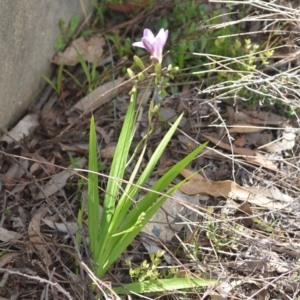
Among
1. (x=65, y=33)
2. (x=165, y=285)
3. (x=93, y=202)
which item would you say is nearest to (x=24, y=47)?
(x=65, y=33)

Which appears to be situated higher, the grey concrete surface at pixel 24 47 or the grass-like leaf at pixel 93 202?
the grey concrete surface at pixel 24 47

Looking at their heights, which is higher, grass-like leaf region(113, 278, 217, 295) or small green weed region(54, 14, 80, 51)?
small green weed region(54, 14, 80, 51)

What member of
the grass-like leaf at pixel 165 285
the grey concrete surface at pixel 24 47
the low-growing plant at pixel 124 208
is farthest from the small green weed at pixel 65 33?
the grass-like leaf at pixel 165 285

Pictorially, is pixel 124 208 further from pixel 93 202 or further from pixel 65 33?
pixel 65 33

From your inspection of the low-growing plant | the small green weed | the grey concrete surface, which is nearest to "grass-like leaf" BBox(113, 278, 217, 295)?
the low-growing plant

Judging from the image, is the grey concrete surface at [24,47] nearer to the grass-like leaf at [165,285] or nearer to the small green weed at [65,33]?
the small green weed at [65,33]

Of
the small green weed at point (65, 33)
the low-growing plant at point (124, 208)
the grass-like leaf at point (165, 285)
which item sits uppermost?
the small green weed at point (65, 33)

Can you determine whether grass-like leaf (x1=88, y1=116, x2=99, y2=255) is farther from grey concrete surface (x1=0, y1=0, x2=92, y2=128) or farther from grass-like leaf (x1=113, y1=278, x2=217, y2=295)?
grey concrete surface (x1=0, y1=0, x2=92, y2=128)

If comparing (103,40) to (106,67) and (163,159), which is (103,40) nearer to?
(106,67)
